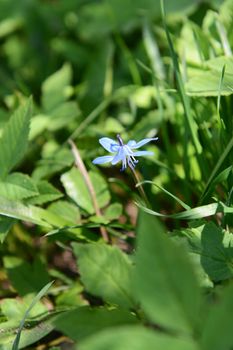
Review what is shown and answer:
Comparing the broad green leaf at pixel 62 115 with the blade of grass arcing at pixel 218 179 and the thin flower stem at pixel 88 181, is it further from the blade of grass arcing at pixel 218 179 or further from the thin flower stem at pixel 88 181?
the blade of grass arcing at pixel 218 179

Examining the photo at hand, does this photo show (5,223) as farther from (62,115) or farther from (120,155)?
(62,115)

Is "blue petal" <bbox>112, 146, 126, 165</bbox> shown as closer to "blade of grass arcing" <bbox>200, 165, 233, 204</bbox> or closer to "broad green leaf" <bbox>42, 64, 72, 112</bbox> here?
"blade of grass arcing" <bbox>200, 165, 233, 204</bbox>

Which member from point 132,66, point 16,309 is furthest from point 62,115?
point 16,309

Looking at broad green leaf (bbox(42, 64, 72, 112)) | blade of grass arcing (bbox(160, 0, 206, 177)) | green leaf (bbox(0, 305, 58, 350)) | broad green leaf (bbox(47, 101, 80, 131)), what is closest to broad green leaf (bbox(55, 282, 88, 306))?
green leaf (bbox(0, 305, 58, 350))

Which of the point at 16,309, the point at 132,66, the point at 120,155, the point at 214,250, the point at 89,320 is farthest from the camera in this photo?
the point at 132,66

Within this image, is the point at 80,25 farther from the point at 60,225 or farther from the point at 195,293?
the point at 195,293

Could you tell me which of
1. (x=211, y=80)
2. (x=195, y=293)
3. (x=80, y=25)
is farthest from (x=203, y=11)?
(x=195, y=293)
